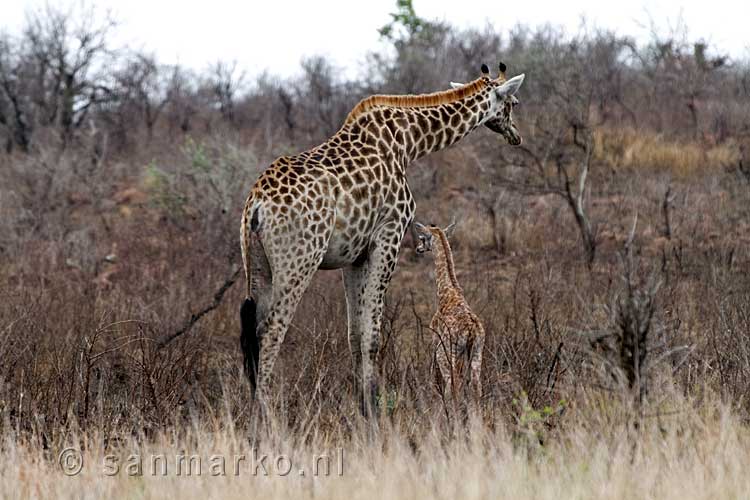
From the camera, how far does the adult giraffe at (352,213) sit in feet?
19.7

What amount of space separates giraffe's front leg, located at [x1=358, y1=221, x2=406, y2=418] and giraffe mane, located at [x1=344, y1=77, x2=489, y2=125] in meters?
0.90

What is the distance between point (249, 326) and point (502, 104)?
2.70 meters

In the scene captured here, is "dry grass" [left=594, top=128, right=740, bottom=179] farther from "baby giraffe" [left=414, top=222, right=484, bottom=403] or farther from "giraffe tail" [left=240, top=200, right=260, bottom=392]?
"giraffe tail" [left=240, top=200, right=260, bottom=392]

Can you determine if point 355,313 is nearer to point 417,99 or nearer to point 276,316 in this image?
point 276,316

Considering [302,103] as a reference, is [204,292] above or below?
below

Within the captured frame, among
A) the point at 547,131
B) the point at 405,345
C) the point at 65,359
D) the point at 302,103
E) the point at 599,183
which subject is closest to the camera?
the point at 65,359

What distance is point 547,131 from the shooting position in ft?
49.8

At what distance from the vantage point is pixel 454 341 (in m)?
6.57

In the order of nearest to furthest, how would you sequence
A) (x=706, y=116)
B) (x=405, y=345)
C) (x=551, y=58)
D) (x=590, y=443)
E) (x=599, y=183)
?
(x=590, y=443) < (x=405, y=345) < (x=599, y=183) < (x=551, y=58) < (x=706, y=116)

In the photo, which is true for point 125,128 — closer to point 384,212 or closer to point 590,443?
point 384,212

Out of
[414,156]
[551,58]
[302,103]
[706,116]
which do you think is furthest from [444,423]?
[302,103]

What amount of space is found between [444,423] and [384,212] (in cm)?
154

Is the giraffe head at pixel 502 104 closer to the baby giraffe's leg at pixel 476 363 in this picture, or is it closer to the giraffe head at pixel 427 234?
the giraffe head at pixel 427 234

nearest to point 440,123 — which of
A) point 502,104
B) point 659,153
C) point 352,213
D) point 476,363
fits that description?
point 502,104
